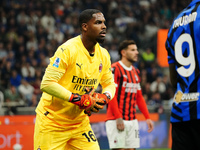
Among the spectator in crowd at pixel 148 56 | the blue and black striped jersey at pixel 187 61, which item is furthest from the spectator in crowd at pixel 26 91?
the blue and black striped jersey at pixel 187 61

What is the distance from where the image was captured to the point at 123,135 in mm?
7160

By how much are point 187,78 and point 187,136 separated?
551 mm

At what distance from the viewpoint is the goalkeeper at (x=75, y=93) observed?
4844 millimetres

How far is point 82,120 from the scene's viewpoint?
5145 mm

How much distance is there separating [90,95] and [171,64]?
3.89ft

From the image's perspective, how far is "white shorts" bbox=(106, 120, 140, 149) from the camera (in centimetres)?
712

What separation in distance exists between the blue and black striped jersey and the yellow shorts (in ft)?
5.12

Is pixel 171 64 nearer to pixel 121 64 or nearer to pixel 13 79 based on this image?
pixel 121 64

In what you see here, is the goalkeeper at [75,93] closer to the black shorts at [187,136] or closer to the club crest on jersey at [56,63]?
the club crest on jersey at [56,63]

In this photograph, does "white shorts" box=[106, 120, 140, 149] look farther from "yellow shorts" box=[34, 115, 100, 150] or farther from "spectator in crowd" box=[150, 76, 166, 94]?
"spectator in crowd" box=[150, 76, 166, 94]

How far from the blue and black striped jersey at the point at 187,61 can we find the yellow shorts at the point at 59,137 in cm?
156

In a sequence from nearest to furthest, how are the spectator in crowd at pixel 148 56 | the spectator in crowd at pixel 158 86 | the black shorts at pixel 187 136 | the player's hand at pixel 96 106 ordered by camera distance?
the black shorts at pixel 187 136 → the player's hand at pixel 96 106 → the spectator in crowd at pixel 158 86 → the spectator in crowd at pixel 148 56

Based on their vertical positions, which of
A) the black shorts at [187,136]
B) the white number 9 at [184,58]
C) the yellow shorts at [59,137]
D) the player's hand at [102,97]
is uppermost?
the white number 9 at [184,58]

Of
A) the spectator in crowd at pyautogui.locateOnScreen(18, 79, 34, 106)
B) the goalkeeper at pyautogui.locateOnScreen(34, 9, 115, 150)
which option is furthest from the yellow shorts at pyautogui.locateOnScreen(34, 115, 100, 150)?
the spectator in crowd at pyautogui.locateOnScreen(18, 79, 34, 106)
